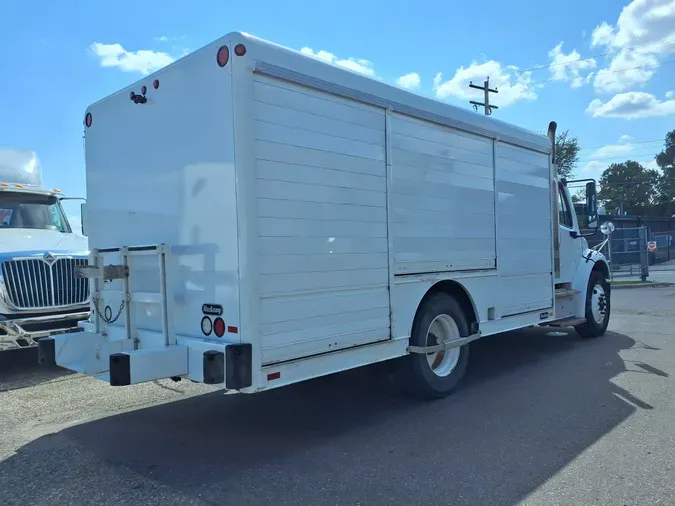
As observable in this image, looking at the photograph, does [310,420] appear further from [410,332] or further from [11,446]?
[11,446]

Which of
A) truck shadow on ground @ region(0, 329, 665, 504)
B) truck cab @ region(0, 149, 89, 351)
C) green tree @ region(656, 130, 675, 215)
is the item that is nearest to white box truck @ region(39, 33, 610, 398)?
truck shadow on ground @ region(0, 329, 665, 504)

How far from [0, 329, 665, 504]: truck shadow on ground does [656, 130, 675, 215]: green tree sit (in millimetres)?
76026

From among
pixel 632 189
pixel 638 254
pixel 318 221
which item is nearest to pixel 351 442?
pixel 318 221

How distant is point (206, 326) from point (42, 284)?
4.11 meters

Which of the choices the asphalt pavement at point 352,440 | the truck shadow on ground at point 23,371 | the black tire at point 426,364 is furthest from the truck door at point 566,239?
the truck shadow on ground at point 23,371

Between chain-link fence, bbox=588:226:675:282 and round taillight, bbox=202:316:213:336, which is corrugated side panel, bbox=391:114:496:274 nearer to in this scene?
round taillight, bbox=202:316:213:336

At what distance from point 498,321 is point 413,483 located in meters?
3.07

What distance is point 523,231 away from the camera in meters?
7.10

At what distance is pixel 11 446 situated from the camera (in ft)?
15.9

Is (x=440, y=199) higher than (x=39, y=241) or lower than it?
higher

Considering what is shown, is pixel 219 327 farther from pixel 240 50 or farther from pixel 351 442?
pixel 240 50

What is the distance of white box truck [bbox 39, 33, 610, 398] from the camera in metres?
4.01

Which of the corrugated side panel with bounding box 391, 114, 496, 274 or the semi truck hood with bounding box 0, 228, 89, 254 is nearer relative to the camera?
the corrugated side panel with bounding box 391, 114, 496, 274

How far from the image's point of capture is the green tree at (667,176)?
71781 millimetres
